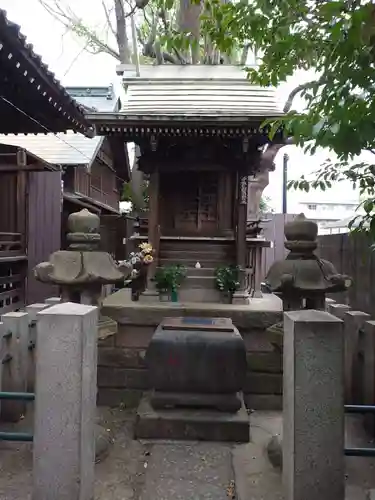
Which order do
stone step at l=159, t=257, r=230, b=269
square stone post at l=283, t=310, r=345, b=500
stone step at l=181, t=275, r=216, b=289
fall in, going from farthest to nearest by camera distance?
stone step at l=159, t=257, r=230, b=269, stone step at l=181, t=275, r=216, b=289, square stone post at l=283, t=310, r=345, b=500

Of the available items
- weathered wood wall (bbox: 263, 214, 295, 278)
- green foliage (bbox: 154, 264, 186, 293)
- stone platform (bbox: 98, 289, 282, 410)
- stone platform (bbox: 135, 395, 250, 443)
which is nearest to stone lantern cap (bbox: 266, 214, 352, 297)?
stone platform (bbox: 135, 395, 250, 443)

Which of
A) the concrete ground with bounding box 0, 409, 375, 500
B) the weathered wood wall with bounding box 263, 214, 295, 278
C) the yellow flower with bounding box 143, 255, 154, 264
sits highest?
the weathered wood wall with bounding box 263, 214, 295, 278

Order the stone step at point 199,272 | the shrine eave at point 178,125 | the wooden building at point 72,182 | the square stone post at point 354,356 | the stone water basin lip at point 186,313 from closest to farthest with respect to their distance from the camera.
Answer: the square stone post at point 354,356 < the stone water basin lip at point 186,313 < the shrine eave at point 178,125 < the stone step at point 199,272 < the wooden building at point 72,182

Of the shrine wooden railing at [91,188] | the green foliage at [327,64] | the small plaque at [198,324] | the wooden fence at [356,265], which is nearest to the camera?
the green foliage at [327,64]

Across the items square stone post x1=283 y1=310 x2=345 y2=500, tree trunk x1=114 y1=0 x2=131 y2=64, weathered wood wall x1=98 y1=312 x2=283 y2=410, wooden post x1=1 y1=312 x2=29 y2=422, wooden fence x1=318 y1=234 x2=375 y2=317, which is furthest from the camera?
tree trunk x1=114 y1=0 x2=131 y2=64

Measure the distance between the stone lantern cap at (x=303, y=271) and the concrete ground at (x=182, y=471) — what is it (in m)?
1.58

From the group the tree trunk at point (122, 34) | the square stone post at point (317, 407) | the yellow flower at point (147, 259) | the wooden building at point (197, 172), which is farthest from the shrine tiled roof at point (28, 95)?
the tree trunk at point (122, 34)

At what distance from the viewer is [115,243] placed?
15930mm

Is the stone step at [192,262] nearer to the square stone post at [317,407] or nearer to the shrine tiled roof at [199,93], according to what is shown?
the shrine tiled roof at [199,93]

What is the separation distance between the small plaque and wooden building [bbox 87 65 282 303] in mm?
1968

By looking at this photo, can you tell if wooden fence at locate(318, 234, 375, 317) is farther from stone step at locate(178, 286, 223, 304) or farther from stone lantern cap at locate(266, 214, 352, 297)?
stone step at locate(178, 286, 223, 304)

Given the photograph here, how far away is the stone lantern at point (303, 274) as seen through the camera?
3910mm

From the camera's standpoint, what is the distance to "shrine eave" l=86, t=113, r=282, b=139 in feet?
22.1

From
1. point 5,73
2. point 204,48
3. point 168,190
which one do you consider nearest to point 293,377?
point 5,73
